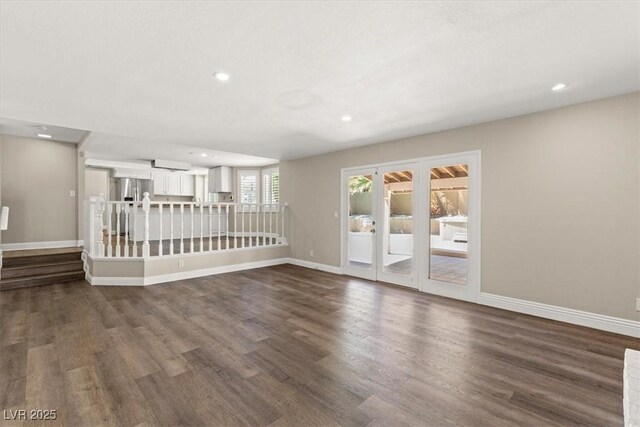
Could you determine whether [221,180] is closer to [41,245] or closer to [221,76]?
[41,245]

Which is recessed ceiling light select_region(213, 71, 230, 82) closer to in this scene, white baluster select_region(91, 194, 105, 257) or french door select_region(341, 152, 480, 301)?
french door select_region(341, 152, 480, 301)

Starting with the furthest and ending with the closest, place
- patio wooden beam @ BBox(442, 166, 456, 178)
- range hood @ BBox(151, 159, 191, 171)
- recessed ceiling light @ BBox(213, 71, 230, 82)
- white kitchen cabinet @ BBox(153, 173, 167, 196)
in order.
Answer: white kitchen cabinet @ BBox(153, 173, 167, 196)
range hood @ BBox(151, 159, 191, 171)
patio wooden beam @ BBox(442, 166, 456, 178)
recessed ceiling light @ BBox(213, 71, 230, 82)

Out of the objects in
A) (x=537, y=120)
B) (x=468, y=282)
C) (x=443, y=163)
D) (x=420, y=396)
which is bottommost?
(x=420, y=396)

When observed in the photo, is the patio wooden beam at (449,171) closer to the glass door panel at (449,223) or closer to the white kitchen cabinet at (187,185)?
Result: the glass door panel at (449,223)

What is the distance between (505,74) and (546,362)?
2.52 m

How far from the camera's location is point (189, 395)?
1938 mm

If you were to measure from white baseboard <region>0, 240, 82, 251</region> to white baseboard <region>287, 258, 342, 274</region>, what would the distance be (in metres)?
4.87

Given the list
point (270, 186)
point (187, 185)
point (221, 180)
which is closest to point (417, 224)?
point (270, 186)

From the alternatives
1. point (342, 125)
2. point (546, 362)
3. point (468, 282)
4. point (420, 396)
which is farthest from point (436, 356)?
point (342, 125)

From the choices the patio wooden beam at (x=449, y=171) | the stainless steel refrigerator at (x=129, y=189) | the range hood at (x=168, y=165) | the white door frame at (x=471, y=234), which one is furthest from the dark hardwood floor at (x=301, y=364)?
the stainless steel refrigerator at (x=129, y=189)

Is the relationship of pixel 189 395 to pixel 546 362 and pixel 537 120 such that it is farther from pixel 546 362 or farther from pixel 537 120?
pixel 537 120

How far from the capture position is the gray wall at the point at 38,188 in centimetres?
579

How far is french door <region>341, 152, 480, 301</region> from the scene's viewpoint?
4.05m

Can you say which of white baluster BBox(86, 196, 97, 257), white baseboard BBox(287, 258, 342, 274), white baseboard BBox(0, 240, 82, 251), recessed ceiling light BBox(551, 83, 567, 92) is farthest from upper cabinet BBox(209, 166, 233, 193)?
recessed ceiling light BBox(551, 83, 567, 92)
